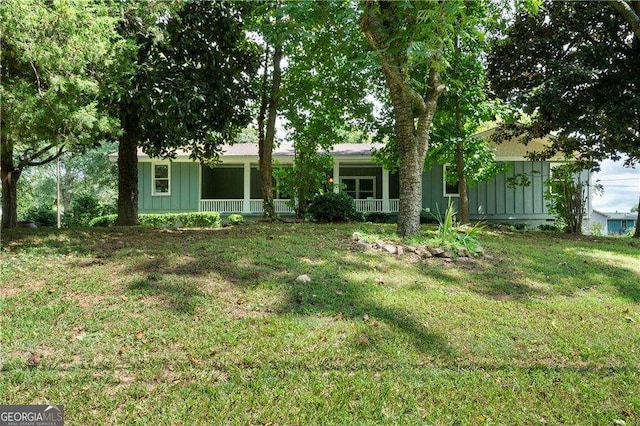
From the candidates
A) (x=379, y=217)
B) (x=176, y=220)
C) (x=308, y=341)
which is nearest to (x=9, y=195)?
(x=176, y=220)

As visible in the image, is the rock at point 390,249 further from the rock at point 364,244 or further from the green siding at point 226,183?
the green siding at point 226,183

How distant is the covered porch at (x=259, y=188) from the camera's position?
17.3m

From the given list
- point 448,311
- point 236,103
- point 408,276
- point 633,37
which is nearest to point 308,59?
point 236,103

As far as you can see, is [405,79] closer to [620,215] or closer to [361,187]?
[361,187]

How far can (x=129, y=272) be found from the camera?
4617mm

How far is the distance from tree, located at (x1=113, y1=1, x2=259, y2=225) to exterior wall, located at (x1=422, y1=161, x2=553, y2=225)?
9.02 meters

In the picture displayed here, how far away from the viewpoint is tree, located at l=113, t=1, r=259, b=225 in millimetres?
7715

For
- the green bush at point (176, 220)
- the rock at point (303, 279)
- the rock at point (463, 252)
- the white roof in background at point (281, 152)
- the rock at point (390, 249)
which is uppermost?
the white roof in background at point (281, 152)

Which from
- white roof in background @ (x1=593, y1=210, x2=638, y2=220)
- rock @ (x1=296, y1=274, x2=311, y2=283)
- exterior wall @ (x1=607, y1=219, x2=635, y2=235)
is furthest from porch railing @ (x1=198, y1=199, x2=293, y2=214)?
white roof in background @ (x1=593, y1=210, x2=638, y2=220)

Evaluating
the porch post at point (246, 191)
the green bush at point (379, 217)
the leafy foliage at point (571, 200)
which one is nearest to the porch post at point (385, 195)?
the green bush at point (379, 217)

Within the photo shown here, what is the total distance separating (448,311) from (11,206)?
33.2 feet

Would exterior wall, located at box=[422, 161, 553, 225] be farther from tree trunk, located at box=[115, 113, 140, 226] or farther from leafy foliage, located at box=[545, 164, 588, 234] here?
tree trunk, located at box=[115, 113, 140, 226]

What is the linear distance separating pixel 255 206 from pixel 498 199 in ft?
33.3

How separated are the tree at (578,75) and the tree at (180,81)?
6840mm
